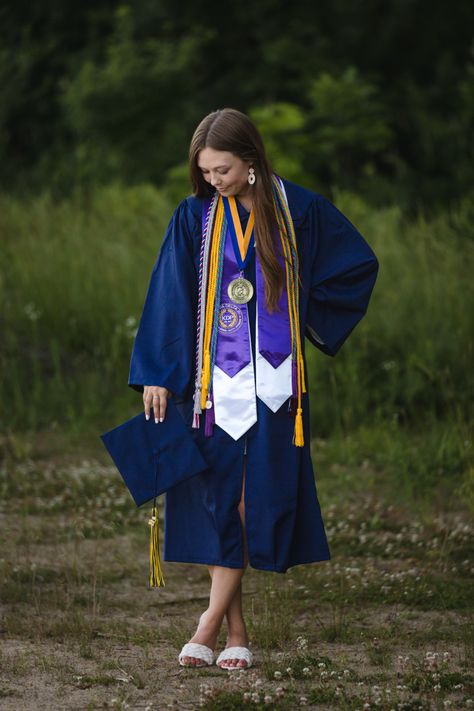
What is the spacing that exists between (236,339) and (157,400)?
0.33 metres

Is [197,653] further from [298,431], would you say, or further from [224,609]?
[298,431]

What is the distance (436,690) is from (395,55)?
13.7 meters

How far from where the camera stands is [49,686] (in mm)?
3648

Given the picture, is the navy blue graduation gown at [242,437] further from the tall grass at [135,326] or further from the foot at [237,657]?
the tall grass at [135,326]

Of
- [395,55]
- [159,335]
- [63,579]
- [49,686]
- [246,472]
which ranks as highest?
[395,55]

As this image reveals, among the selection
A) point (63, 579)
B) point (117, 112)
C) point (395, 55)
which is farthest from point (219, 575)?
point (395, 55)

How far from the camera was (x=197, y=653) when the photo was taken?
3842 millimetres

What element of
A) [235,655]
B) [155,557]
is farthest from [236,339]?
[235,655]

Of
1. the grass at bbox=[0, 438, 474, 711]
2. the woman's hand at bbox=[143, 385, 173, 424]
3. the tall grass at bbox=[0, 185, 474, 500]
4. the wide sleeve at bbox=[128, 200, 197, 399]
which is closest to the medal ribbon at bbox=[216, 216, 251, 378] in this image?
the wide sleeve at bbox=[128, 200, 197, 399]

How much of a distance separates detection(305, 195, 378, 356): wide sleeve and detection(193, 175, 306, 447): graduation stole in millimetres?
171

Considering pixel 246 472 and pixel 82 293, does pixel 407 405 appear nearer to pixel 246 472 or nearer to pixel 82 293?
pixel 82 293

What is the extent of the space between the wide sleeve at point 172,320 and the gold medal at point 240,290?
15 centimetres

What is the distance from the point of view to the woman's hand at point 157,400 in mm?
3895

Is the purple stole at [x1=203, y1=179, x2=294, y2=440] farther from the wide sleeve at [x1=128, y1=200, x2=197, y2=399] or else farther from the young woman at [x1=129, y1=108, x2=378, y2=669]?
the wide sleeve at [x1=128, y1=200, x2=197, y2=399]
